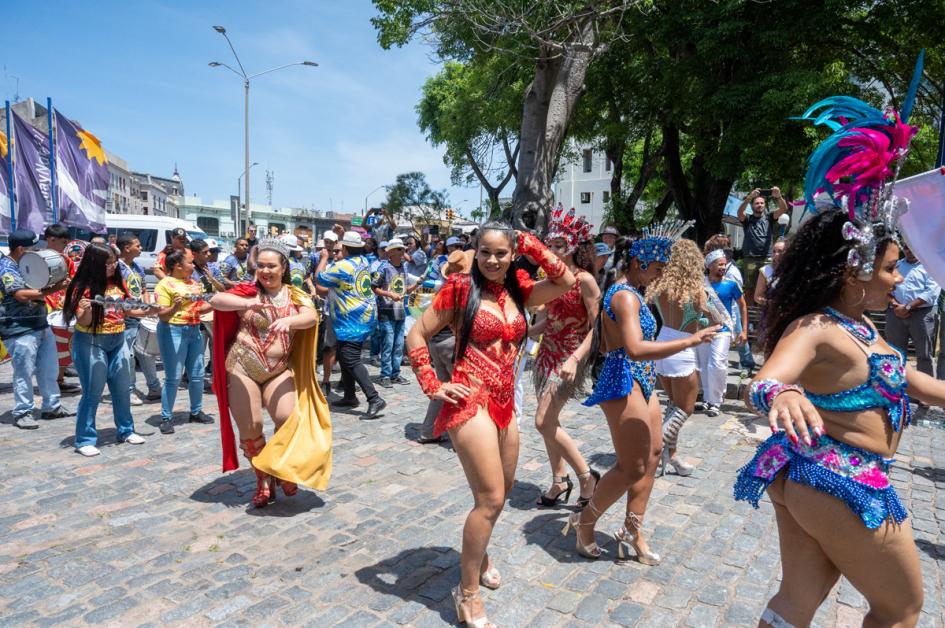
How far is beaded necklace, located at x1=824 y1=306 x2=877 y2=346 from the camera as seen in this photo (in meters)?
2.15

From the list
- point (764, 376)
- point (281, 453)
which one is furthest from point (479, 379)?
point (281, 453)

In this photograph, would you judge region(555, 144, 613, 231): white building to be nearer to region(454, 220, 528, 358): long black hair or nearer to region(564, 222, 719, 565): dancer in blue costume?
region(564, 222, 719, 565): dancer in blue costume

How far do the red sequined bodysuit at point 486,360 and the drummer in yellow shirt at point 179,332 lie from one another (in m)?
4.17

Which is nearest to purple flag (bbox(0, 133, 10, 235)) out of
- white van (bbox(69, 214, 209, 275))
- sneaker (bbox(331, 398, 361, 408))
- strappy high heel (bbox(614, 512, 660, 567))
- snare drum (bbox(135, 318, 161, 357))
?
snare drum (bbox(135, 318, 161, 357))

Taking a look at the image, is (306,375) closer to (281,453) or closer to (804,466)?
(281,453)

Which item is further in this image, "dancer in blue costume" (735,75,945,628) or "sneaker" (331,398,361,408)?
"sneaker" (331,398,361,408)

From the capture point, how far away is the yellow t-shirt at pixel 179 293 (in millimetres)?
6277

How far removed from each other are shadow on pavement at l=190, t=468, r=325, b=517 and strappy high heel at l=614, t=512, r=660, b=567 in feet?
7.05

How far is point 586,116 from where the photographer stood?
58.9ft

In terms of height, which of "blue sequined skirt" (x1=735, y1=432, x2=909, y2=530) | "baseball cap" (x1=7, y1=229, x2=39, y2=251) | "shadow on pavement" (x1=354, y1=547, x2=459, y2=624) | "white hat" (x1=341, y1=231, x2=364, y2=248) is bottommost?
"shadow on pavement" (x1=354, y1=547, x2=459, y2=624)

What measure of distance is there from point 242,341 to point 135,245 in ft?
10.9

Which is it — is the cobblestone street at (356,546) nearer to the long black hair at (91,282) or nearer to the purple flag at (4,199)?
the long black hair at (91,282)

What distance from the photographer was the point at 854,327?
84.9 inches

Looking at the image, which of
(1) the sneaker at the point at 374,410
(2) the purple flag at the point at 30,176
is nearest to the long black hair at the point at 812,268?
(1) the sneaker at the point at 374,410
